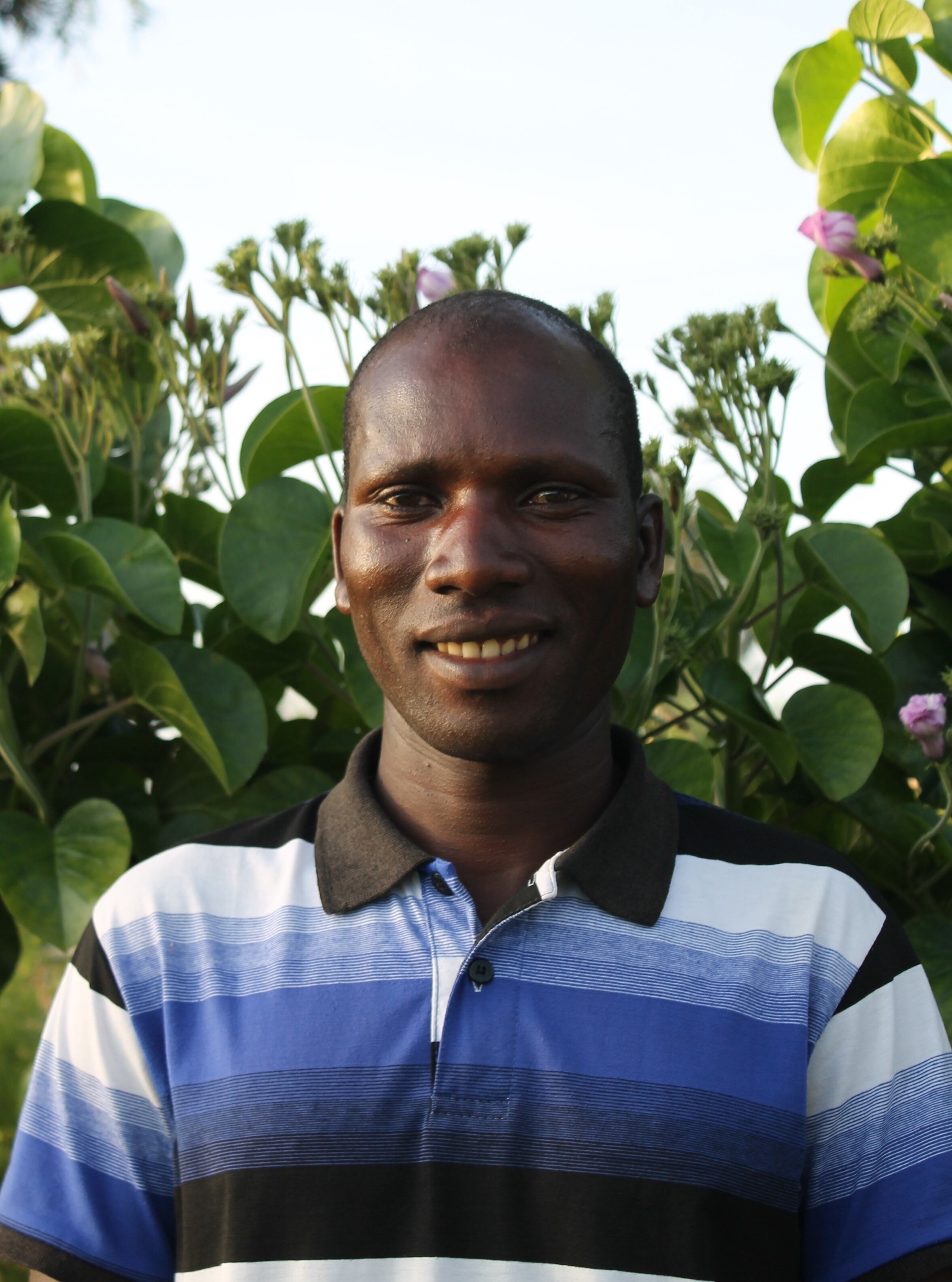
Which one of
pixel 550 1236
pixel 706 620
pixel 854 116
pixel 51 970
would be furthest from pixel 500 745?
pixel 51 970

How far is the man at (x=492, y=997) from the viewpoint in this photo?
37.3 inches

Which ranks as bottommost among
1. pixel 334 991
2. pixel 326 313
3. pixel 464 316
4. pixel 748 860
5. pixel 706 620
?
pixel 334 991

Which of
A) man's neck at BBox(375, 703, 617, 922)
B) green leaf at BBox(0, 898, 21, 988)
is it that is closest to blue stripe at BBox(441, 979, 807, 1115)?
man's neck at BBox(375, 703, 617, 922)

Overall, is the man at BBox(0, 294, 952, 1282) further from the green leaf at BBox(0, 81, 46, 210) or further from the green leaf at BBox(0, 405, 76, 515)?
the green leaf at BBox(0, 81, 46, 210)

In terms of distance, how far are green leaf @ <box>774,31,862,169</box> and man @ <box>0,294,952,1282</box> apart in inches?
→ 39.7

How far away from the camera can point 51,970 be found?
10.2 ft

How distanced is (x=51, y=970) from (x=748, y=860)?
2432mm

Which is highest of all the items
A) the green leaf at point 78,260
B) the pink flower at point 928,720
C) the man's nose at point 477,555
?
the green leaf at point 78,260

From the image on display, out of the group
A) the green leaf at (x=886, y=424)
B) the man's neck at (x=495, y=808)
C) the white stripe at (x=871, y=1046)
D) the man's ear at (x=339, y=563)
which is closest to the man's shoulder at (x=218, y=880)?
the man's neck at (x=495, y=808)

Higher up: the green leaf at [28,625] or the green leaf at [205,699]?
the green leaf at [28,625]

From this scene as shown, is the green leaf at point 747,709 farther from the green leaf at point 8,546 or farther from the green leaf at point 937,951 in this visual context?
the green leaf at point 8,546

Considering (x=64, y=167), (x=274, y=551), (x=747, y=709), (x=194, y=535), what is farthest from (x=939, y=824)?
(x=64, y=167)

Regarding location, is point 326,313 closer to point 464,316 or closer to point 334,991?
point 464,316

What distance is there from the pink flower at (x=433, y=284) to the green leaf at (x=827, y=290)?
52 centimetres
